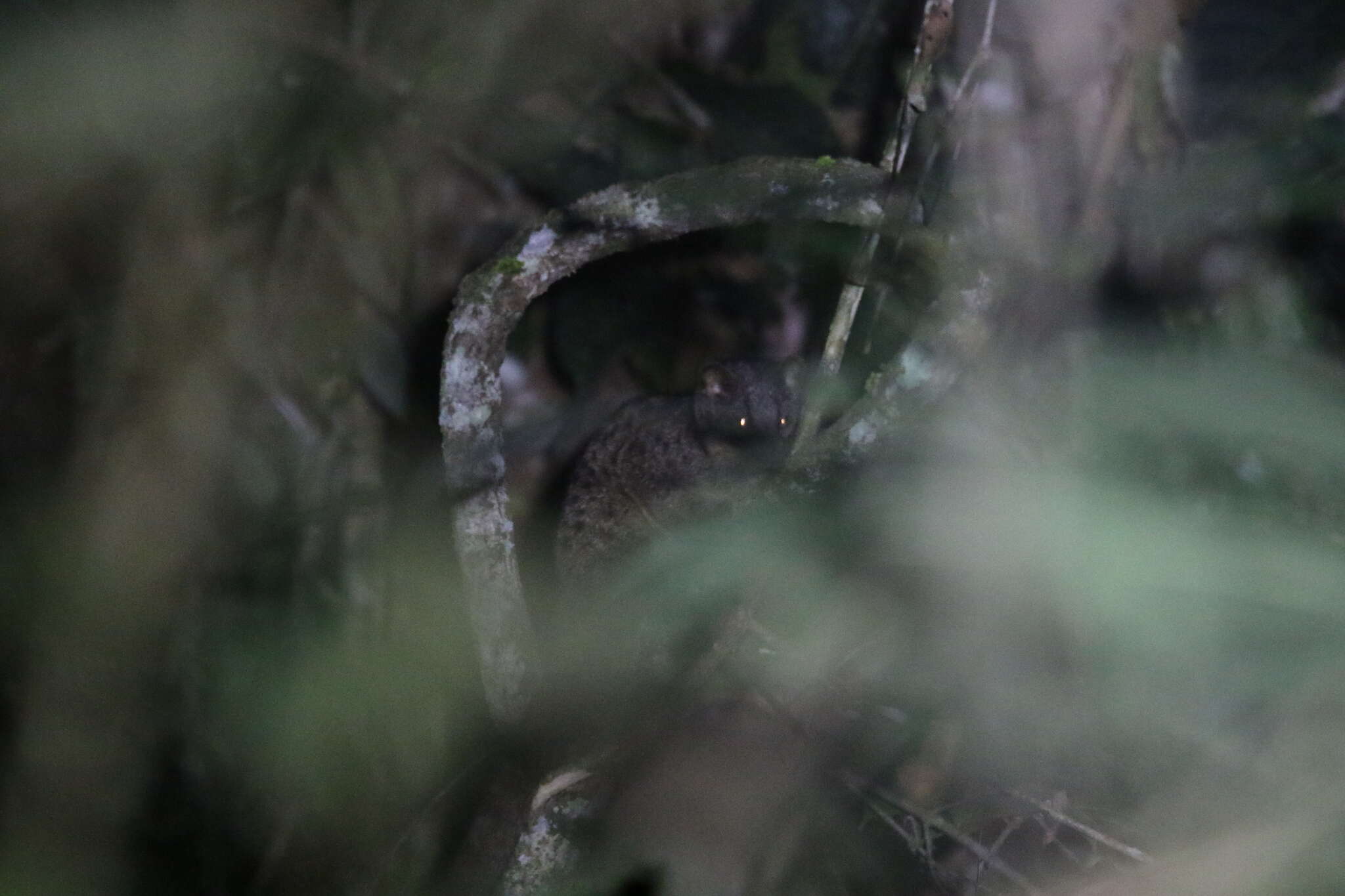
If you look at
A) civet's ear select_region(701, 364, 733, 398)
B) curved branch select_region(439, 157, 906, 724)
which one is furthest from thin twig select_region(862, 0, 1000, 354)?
civet's ear select_region(701, 364, 733, 398)

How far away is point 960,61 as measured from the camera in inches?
129

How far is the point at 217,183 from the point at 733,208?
2368mm

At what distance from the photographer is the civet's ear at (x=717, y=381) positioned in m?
3.76

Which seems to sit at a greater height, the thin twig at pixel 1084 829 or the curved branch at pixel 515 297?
the curved branch at pixel 515 297

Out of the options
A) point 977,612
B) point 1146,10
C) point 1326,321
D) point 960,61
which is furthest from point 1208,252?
point 977,612

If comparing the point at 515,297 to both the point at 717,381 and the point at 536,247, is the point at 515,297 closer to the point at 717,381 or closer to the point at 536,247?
the point at 536,247

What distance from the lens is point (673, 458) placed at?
370cm

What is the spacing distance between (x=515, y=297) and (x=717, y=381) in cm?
114

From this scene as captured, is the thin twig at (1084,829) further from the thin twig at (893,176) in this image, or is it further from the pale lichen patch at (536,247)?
the pale lichen patch at (536,247)

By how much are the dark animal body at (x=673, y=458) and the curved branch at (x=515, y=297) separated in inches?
28.6

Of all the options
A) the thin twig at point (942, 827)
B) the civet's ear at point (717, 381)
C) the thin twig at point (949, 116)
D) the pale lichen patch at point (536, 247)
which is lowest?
the thin twig at point (942, 827)

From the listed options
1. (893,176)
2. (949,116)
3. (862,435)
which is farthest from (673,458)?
(949,116)

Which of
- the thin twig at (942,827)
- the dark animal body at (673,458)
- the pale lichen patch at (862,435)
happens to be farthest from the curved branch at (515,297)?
the thin twig at (942,827)

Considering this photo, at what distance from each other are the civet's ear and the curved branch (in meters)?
0.97
